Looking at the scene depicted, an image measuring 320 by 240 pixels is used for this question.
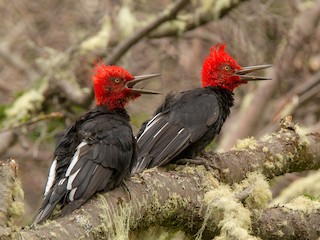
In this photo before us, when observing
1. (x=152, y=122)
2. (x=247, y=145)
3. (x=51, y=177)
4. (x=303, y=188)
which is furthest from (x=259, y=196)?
(x=303, y=188)

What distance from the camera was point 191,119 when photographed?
16.6 feet

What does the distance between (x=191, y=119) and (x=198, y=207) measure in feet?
4.60

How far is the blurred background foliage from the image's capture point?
7.05 meters

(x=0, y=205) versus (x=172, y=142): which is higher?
(x=0, y=205)

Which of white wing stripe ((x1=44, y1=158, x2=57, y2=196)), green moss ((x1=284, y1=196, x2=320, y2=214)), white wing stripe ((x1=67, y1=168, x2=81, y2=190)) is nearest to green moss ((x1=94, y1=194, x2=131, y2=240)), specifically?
white wing stripe ((x1=67, y1=168, x2=81, y2=190))

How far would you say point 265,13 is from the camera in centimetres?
816

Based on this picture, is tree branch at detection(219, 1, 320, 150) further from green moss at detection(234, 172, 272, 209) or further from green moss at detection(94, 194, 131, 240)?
green moss at detection(94, 194, 131, 240)

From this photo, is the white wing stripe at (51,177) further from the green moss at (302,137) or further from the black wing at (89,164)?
the green moss at (302,137)

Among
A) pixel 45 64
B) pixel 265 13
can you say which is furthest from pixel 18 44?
pixel 265 13

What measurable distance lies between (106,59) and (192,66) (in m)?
2.73

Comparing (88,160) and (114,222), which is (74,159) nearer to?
(88,160)

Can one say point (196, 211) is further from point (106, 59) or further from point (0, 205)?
point (106, 59)

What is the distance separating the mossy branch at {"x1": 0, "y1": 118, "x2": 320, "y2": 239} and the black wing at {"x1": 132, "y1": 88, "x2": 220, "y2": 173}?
23 cm

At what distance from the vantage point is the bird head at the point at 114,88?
4.67m
